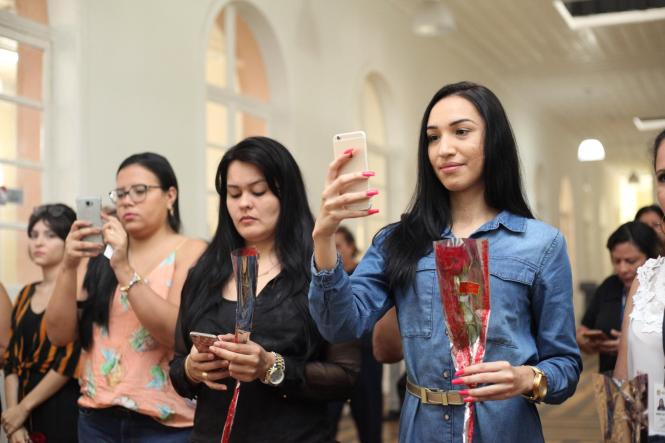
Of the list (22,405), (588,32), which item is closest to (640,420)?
(22,405)

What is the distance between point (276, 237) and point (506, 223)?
2.24 ft

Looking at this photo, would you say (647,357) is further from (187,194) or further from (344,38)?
(344,38)

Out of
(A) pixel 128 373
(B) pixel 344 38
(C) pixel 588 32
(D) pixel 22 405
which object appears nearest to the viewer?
(A) pixel 128 373

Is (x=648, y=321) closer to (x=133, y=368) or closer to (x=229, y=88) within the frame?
(x=133, y=368)

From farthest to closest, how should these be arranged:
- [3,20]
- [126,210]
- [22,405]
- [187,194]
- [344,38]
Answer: [344,38] < [187,194] < [3,20] < [22,405] < [126,210]

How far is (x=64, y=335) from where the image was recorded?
9.39 feet

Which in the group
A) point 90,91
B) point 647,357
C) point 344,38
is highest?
point 344,38

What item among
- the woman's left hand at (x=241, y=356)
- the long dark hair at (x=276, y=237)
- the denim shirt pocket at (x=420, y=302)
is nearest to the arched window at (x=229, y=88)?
the long dark hair at (x=276, y=237)

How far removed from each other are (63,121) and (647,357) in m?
3.78

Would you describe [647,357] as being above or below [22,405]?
above

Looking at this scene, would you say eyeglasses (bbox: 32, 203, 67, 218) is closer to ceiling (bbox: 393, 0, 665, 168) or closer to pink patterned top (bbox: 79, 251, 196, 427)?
pink patterned top (bbox: 79, 251, 196, 427)

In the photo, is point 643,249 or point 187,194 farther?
point 187,194

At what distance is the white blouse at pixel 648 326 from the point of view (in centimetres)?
195

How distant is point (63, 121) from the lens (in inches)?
195
